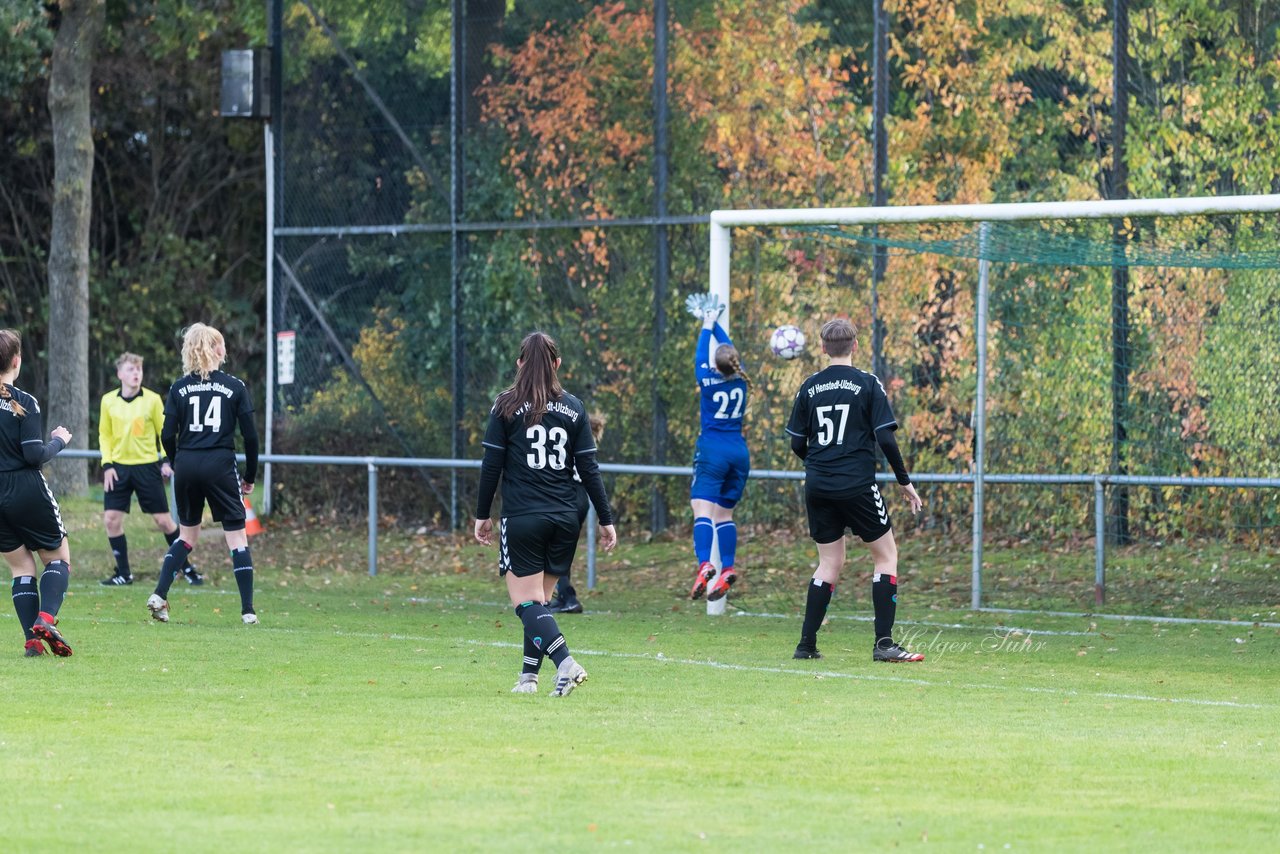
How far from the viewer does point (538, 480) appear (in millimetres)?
9211

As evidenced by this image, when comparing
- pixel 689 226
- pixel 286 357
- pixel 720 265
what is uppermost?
pixel 689 226

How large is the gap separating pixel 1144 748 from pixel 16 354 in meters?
6.34

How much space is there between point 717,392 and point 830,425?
2.87m

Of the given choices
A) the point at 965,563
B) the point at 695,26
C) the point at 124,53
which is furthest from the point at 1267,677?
the point at 124,53

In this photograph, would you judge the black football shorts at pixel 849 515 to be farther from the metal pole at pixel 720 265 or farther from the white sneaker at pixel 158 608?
Result: the white sneaker at pixel 158 608

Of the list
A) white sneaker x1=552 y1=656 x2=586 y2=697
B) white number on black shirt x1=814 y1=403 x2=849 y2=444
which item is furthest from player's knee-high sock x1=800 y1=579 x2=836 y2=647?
white sneaker x1=552 y1=656 x2=586 y2=697

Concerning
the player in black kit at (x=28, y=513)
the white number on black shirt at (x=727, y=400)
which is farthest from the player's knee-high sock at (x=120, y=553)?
the white number on black shirt at (x=727, y=400)

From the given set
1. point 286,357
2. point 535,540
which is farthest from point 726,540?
point 286,357

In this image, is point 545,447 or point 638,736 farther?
point 545,447

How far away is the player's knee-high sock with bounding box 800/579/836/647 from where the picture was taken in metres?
11.0

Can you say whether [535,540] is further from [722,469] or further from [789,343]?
[789,343]

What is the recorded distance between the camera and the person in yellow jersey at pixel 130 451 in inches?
599

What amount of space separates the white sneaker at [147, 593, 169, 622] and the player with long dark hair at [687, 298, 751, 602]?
3.71 m

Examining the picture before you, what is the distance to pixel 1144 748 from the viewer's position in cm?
794
